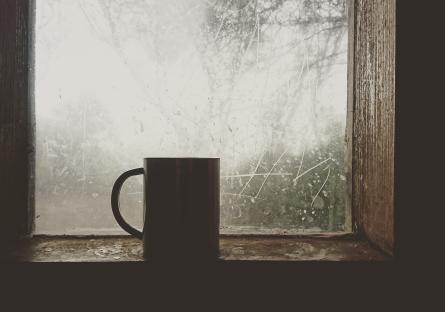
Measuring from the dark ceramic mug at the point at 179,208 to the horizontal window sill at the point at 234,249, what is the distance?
0.21 ft

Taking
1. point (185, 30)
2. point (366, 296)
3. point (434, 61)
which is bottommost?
point (366, 296)

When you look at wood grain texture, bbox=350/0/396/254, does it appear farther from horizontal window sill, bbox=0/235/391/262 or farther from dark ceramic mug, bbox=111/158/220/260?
dark ceramic mug, bbox=111/158/220/260

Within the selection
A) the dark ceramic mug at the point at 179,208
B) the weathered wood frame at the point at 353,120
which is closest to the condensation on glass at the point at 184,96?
the weathered wood frame at the point at 353,120

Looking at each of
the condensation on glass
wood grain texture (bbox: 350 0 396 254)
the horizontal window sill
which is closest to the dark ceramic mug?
the horizontal window sill

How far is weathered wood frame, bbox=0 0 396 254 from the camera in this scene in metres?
0.78

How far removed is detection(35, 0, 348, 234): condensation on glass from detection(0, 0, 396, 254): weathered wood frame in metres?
0.03

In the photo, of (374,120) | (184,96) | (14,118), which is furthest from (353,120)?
(14,118)

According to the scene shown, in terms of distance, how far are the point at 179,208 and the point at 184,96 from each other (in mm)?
311

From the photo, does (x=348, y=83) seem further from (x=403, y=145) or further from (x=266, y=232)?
(x=266, y=232)

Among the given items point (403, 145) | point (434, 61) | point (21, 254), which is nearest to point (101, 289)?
point (21, 254)

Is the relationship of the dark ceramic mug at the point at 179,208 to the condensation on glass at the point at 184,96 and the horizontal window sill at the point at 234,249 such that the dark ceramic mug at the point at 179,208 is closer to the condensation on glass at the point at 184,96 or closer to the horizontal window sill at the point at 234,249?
the horizontal window sill at the point at 234,249

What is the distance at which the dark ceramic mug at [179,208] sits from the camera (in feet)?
2.27

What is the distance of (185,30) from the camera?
2.99 ft

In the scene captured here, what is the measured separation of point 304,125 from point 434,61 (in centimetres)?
29
